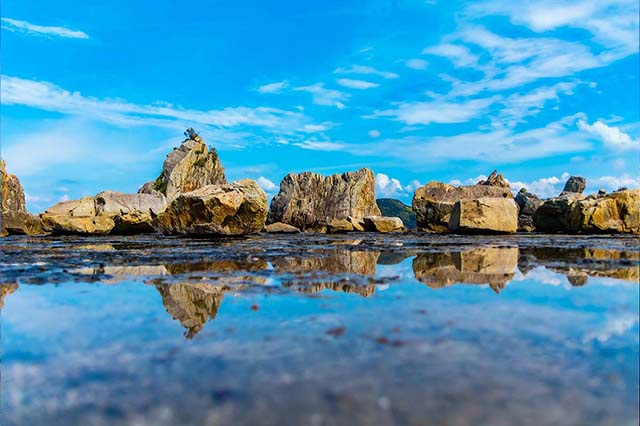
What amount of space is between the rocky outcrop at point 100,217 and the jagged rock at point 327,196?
1297 inches

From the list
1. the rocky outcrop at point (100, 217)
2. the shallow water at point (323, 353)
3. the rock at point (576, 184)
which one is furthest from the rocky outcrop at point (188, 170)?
the shallow water at point (323, 353)

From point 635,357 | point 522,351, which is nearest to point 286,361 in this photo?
point 522,351

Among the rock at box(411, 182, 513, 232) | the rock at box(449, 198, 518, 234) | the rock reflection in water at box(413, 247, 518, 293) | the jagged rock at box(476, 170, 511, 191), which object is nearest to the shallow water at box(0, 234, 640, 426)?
the rock reflection in water at box(413, 247, 518, 293)

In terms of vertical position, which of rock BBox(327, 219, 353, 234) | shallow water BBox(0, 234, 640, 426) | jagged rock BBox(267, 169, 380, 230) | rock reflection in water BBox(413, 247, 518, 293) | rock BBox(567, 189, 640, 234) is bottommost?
shallow water BBox(0, 234, 640, 426)

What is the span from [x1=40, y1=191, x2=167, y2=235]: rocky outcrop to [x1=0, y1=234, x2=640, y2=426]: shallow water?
24451mm

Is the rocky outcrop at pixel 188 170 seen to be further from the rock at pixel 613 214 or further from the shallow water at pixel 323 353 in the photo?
the shallow water at pixel 323 353

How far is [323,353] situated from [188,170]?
244 feet

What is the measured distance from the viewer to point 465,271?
8031 millimetres

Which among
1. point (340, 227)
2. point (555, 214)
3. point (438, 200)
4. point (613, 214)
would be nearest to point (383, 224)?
point (340, 227)

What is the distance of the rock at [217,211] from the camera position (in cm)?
2317

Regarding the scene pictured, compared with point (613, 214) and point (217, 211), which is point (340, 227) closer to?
point (217, 211)

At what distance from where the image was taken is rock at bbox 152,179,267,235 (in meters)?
23.2

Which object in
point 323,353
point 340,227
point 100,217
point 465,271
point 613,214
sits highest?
point 613,214

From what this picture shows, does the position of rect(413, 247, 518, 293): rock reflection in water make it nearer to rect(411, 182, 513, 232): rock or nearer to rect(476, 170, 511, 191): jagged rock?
rect(411, 182, 513, 232): rock
